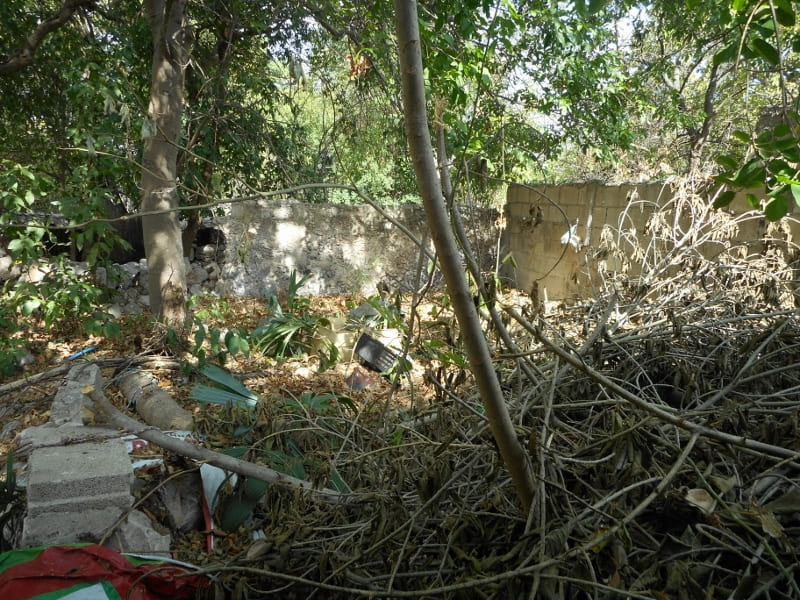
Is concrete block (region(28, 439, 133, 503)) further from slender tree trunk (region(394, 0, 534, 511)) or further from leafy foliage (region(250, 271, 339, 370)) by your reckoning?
leafy foliage (region(250, 271, 339, 370))

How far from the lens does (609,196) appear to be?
Answer: 5.95 metres

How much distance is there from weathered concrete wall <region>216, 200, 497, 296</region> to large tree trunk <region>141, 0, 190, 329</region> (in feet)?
6.23

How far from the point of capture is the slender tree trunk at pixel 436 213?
123cm

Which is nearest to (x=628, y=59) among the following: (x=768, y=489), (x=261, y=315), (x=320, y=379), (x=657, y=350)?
(x=261, y=315)

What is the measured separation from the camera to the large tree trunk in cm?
525

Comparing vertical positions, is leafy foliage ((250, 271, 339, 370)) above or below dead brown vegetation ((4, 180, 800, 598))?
below

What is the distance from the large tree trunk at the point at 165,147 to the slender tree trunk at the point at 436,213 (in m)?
4.41

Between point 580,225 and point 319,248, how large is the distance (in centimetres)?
329

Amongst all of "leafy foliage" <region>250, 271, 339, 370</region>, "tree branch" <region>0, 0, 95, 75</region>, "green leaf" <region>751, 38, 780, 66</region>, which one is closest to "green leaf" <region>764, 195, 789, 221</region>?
"green leaf" <region>751, 38, 780, 66</region>

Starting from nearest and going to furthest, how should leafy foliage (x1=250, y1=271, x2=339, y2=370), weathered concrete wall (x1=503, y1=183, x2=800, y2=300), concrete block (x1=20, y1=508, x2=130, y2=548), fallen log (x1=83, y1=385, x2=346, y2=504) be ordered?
concrete block (x1=20, y1=508, x2=130, y2=548) < fallen log (x1=83, y1=385, x2=346, y2=504) < weathered concrete wall (x1=503, y1=183, x2=800, y2=300) < leafy foliage (x1=250, y1=271, x2=339, y2=370)

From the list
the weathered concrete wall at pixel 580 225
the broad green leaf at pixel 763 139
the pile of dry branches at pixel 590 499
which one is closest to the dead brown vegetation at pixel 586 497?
the pile of dry branches at pixel 590 499

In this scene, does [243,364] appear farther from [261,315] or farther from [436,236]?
[436,236]

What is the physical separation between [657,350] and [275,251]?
5.81 m

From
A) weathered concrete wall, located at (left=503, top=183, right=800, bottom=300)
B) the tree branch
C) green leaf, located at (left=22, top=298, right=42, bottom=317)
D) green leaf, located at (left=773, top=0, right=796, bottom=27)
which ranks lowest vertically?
green leaf, located at (left=22, top=298, right=42, bottom=317)
